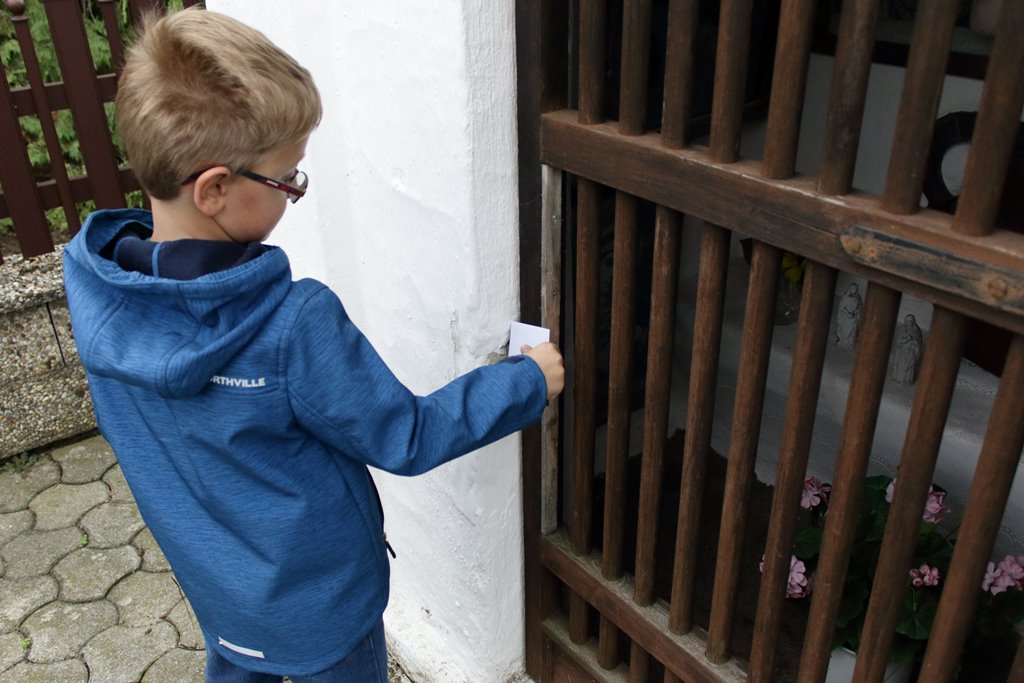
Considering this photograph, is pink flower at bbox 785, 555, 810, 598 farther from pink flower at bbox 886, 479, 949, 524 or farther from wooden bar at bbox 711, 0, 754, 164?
wooden bar at bbox 711, 0, 754, 164

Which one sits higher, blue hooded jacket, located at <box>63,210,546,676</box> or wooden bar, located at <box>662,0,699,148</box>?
wooden bar, located at <box>662,0,699,148</box>

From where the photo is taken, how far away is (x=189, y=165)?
1.25 metres

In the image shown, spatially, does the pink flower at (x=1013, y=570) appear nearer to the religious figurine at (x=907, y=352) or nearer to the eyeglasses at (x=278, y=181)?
the religious figurine at (x=907, y=352)

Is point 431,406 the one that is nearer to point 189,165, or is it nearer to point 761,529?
point 189,165

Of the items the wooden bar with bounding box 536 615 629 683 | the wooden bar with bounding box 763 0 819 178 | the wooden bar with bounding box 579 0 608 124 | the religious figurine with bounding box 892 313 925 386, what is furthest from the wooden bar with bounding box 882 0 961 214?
the religious figurine with bounding box 892 313 925 386

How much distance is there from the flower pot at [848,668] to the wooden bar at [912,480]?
593mm

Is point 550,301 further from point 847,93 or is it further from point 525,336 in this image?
point 847,93

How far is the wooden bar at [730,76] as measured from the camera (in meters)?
1.24

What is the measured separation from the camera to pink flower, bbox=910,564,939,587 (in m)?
1.92

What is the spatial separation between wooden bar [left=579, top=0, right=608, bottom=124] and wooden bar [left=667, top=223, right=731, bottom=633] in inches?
A: 11.7

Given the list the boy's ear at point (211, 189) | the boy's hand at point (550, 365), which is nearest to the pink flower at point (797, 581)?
the boy's hand at point (550, 365)

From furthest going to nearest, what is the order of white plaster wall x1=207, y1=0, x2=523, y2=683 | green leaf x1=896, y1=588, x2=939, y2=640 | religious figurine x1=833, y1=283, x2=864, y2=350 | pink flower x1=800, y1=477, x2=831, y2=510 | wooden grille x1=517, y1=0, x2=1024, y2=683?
1. religious figurine x1=833, y1=283, x2=864, y2=350
2. pink flower x1=800, y1=477, x2=831, y2=510
3. green leaf x1=896, y1=588, x2=939, y2=640
4. white plaster wall x1=207, y1=0, x2=523, y2=683
5. wooden grille x1=517, y1=0, x2=1024, y2=683

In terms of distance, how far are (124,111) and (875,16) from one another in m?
0.99

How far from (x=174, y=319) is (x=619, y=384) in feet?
2.69
